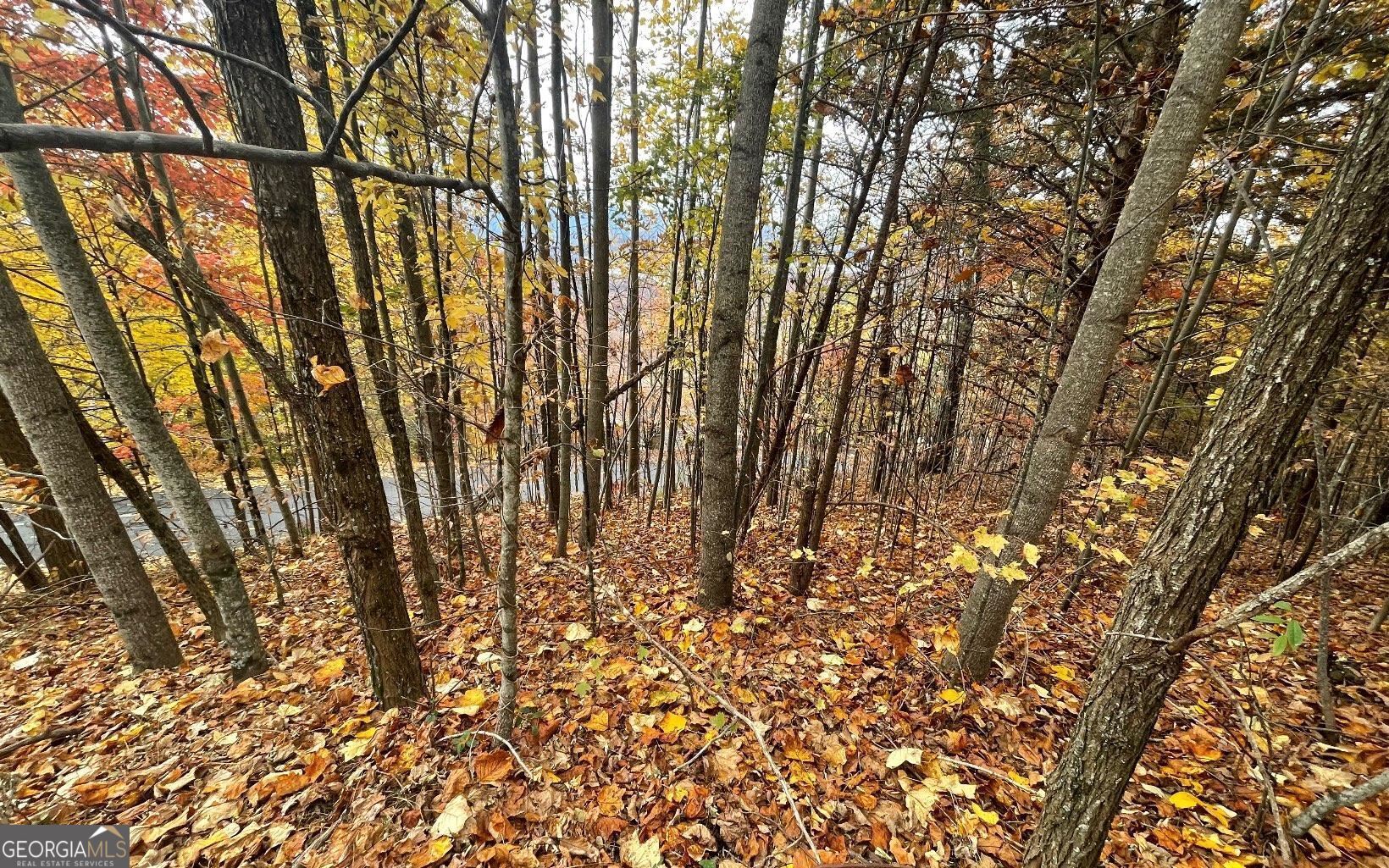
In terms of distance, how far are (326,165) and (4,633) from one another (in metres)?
7.59

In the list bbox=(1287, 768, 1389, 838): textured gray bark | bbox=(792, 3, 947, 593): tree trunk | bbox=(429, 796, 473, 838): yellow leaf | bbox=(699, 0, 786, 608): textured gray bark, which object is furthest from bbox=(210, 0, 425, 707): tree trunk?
bbox=(1287, 768, 1389, 838): textured gray bark

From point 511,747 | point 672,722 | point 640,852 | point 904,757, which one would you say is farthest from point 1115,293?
point 511,747

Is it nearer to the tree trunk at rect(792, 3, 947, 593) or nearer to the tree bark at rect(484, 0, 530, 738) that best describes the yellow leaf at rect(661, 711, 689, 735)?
the tree bark at rect(484, 0, 530, 738)

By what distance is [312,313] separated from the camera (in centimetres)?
248

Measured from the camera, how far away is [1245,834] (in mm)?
2455

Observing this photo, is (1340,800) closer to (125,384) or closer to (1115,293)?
(1115,293)

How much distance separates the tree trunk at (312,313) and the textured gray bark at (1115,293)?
4219 millimetres

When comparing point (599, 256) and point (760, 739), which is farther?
point (599, 256)

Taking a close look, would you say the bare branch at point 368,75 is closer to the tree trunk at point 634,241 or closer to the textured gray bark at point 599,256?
the textured gray bark at point 599,256

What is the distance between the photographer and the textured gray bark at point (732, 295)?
11.1 feet

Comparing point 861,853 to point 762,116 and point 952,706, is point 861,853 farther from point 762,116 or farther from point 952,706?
point 762,116

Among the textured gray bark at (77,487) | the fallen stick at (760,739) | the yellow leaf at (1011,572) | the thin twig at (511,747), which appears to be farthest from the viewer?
the textured gray bark at (77,487)

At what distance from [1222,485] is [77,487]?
7058mm

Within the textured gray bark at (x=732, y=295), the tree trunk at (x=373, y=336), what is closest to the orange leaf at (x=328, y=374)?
the tree trunk at (x=373, y=336)
